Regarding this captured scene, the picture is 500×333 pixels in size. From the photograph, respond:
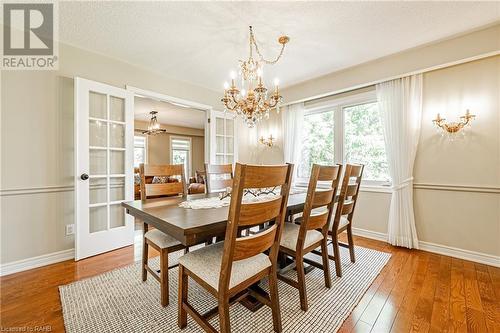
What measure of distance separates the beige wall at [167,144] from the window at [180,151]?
0.41ft

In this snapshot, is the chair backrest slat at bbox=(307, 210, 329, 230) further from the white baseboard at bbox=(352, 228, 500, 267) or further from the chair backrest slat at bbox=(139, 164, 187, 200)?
the white baseboard at bbox=(352, 228, 500, 267)

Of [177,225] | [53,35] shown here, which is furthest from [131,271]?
[53,35]

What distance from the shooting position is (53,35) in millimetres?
2279

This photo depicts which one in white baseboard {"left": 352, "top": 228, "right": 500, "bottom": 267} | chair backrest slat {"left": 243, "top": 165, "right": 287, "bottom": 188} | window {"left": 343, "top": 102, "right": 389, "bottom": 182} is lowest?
white baseboard {"left": 352, "top": 228, "right": 500, "bottom": 267}

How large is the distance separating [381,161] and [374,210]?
2.31 ft

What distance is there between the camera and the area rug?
4.50ft

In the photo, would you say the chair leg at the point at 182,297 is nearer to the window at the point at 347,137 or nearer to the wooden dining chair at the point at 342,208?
the wooden dining chair at the point at 342,208

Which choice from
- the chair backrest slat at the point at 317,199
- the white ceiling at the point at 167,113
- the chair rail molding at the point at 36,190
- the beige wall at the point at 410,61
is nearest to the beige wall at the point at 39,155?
the chair rail molding at the point at 36,190

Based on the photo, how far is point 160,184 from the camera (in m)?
2.05

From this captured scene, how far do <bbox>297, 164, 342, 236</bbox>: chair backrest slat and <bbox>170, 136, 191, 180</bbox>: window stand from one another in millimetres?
6815

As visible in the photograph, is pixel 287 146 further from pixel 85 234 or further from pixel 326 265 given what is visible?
pixel 85 234

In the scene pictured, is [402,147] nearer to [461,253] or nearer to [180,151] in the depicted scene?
[461,253]

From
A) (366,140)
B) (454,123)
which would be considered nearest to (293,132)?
(366,140)

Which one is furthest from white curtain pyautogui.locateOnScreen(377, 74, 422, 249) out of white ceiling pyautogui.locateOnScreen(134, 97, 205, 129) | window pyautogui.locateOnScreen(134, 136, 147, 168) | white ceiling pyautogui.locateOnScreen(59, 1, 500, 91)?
window pyautogui.locateOnScreen(134, 136, 147, 168)
